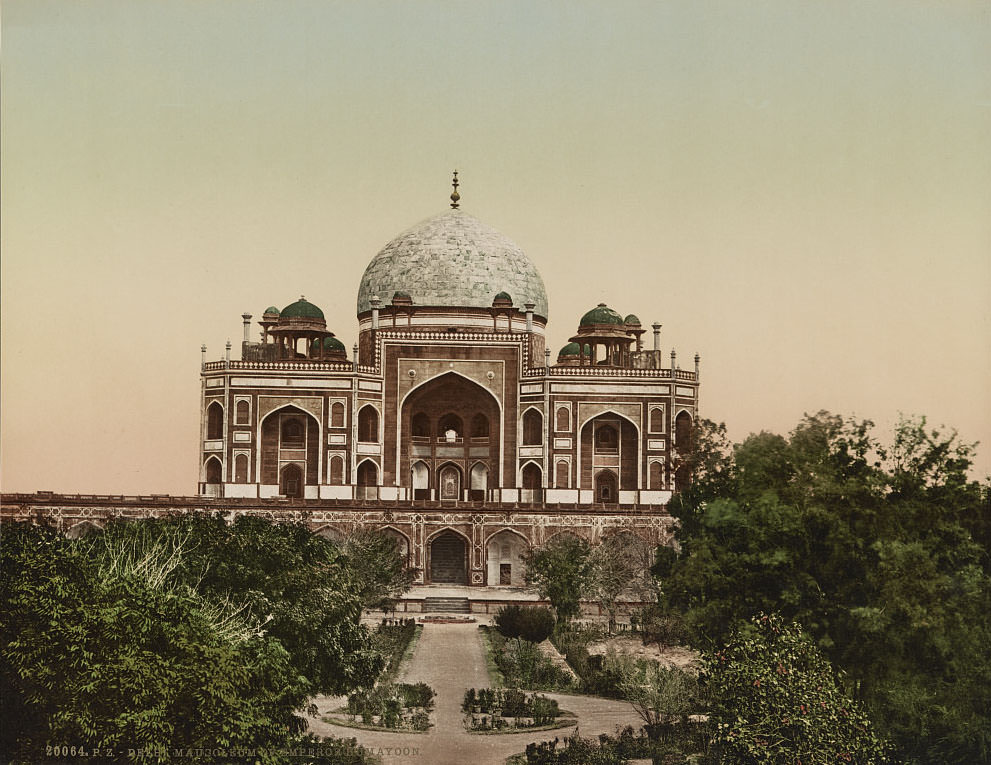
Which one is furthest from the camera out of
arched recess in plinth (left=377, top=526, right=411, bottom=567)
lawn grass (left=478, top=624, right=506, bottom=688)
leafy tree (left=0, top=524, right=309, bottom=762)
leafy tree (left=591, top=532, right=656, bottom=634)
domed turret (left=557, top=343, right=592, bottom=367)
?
domed turret (left=557, top=343, right=592, bottom=367)

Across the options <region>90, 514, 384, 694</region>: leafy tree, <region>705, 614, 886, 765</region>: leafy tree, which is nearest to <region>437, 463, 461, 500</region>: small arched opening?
<region>90, 514, 384, 694</region>: leafy tree

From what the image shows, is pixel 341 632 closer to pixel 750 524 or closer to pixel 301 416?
pixel 750 524

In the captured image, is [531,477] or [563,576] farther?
[531,477]

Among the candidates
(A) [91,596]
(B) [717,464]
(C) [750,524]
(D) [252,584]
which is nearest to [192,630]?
(A) [91,596]

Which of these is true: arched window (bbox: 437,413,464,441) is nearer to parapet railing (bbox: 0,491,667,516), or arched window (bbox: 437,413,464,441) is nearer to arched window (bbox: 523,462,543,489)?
arched window (bbox: 523,462,543,489)

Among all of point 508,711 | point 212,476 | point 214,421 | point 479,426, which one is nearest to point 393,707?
point 508,711

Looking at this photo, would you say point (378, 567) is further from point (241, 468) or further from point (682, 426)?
point (682, 426)

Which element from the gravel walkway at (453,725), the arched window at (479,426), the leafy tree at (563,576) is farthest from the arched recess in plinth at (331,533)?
the gravel walkway at (453,725)
